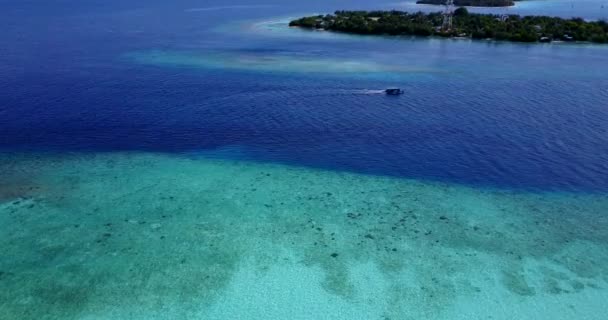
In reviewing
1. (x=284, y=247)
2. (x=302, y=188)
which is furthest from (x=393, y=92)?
(x=284, y=247)

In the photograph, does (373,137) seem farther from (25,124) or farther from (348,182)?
(25,124)

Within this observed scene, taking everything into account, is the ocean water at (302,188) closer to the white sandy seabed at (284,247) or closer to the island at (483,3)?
the white sandy seabed at (284,247)

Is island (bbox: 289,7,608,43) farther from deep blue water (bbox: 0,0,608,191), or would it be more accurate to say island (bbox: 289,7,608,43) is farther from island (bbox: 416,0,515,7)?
island (bbox: 416,0,515,7)

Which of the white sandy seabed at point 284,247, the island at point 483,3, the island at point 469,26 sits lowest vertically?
the white sandy seabed at point 284,247

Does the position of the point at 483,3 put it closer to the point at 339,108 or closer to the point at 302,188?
the point at 339,108

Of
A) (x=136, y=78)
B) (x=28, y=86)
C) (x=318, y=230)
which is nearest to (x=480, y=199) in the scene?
(x=318, y=230)

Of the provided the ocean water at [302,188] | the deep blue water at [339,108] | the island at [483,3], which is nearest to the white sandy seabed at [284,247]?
the ocean water at [302,188]
